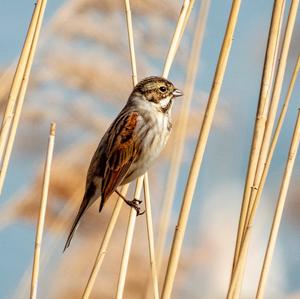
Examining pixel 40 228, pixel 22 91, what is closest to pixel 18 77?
pixel 22 91

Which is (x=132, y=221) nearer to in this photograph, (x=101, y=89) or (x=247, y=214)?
(x=247, y=214)

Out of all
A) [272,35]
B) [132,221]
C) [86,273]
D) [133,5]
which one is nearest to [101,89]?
[133,5]

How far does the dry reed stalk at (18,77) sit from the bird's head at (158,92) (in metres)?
0.60

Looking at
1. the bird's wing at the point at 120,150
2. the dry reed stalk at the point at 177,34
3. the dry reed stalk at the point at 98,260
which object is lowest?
the dry reed stalk at the point at 98,260

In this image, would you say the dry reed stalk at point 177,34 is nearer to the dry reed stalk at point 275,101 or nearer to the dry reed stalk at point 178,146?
the dry reed stalk at point 275,101

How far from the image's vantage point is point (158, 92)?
295 cm

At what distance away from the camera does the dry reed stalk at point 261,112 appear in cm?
228

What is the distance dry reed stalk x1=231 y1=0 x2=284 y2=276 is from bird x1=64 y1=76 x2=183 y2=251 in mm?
465

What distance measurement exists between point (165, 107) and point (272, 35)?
2.51 feet

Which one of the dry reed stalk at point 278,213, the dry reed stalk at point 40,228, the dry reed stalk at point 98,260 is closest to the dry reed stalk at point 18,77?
the dry reed stalk at point 40,228

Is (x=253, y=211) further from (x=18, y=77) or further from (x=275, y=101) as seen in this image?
(x=18, y=77)

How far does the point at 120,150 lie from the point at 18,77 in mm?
535

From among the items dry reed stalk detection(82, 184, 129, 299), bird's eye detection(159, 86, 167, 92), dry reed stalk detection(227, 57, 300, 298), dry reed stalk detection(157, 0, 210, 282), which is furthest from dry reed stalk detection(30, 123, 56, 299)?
bird's eye detection(159, 86, 167, 92)

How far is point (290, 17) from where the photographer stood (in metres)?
2.35
